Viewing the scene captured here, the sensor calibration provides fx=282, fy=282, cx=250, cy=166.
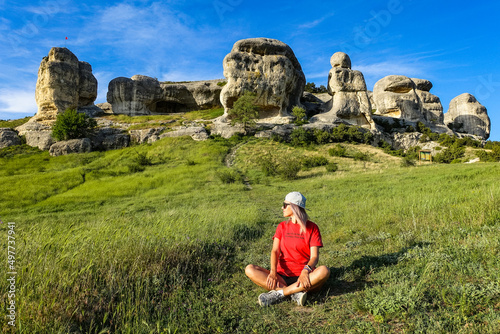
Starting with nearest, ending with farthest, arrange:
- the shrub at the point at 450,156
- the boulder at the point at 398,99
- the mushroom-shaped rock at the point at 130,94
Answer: the shrub at the point at 450,156, the boulder at the point at 398,99, the mushroom-shaped rock at the point at 130,94

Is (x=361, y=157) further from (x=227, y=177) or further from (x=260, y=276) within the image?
(x=260, y=276)

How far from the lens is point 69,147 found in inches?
1506

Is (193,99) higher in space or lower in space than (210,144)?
higher

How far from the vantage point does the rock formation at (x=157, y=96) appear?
56.7 metres

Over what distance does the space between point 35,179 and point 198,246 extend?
26809mm

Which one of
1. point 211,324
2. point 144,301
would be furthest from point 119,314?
point 211,324

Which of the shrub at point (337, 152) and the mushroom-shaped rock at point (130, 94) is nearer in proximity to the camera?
the shrub at point (337, 152)

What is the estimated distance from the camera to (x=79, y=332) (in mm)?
3389

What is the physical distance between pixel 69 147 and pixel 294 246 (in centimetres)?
4223

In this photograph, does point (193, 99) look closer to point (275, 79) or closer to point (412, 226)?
point (275, 79)

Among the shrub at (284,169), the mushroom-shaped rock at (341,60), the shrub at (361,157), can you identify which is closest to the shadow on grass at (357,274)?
the shrub at (284,169)

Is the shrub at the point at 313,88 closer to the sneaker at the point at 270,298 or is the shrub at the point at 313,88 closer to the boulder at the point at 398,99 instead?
the boulder at the point at 398,99

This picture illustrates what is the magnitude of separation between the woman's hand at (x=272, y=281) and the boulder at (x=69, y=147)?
41.6m

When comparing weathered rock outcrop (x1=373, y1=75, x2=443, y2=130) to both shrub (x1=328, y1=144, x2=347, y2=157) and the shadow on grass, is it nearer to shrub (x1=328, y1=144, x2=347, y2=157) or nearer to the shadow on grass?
shrub (x1=328, y1=144, x2=347, y2=157)
